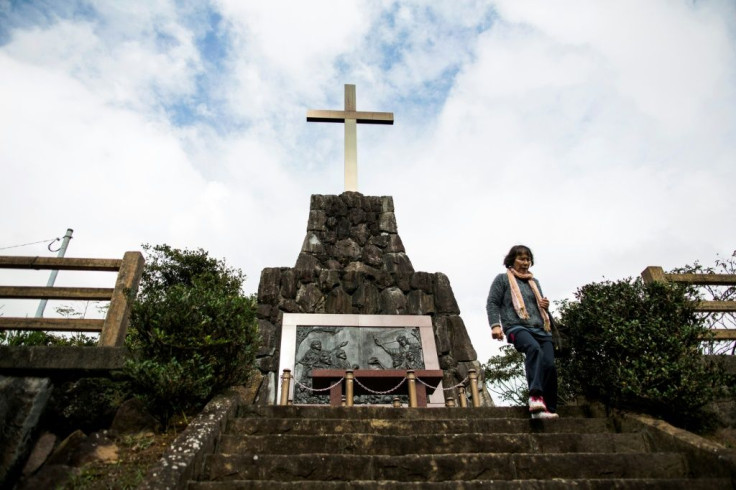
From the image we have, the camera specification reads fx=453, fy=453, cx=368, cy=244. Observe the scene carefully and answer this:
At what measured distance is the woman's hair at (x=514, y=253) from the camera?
471 cm

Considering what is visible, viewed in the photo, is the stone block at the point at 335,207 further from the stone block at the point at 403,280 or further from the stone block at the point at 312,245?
the stone block at the point at 403,280

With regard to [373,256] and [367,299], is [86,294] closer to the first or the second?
[367,299]

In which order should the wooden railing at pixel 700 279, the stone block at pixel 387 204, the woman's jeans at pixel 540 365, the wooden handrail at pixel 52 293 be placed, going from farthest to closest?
the stone block at pixel 387 204, the wooden railing at pixel 700 279, the wooden handrail at pixel 52 293, the woman's jeans at pixel 540 365

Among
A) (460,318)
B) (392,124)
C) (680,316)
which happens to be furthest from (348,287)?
(680,316)

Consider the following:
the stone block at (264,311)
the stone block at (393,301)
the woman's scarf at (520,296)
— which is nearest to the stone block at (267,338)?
the stone block at (264,311)

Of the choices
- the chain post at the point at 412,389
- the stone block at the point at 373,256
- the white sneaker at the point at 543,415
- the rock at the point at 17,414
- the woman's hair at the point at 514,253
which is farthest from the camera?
the stone block at the point at 373,256

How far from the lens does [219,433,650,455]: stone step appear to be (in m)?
3.40

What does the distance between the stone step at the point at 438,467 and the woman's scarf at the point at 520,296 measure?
1331 mm

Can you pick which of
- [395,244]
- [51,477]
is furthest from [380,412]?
[395,244]

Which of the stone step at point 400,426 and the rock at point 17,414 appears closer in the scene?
the rock at point 17,414

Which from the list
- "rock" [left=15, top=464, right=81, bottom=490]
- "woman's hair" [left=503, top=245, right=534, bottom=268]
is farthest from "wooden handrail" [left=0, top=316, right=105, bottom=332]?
"woman's hair" [left=503, top=245, right=534, bottom=268]

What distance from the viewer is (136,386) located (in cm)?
370

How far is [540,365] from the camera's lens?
395 cm

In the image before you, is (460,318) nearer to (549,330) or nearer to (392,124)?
(549,330)
